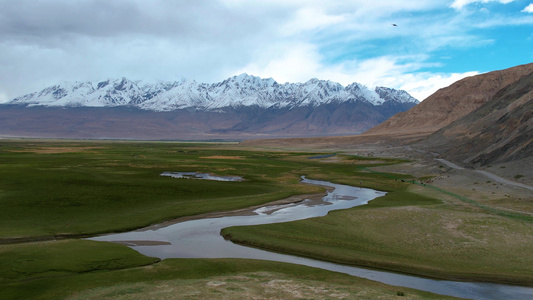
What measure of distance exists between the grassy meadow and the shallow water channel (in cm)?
119

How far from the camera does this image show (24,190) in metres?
47.8

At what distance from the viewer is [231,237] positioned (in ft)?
108

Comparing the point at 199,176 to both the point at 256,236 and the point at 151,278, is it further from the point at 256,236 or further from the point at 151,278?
the point at 151,278

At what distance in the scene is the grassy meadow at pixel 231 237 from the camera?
2102 centimetres

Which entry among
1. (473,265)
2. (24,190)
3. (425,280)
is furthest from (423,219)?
(24,190)

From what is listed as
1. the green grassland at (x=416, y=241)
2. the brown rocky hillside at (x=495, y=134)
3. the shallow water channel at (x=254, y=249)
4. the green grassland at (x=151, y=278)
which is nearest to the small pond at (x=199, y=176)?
the shallow water channel at (x=254, y=249)

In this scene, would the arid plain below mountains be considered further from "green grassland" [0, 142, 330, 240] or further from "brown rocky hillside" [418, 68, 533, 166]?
"brown rocky hillside" [418, 68, 533, 166]

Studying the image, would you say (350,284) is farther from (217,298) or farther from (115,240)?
(115,240)

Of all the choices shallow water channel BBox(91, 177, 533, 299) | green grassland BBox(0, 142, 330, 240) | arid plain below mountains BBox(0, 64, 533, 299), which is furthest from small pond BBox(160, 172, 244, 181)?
shallow water channel BBox(91, 177, 533, 299)

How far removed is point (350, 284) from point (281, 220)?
17.6 meters

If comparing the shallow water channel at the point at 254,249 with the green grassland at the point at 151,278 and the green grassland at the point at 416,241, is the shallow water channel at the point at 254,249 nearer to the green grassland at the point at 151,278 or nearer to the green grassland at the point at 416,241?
the green grassland at the point at 416,241

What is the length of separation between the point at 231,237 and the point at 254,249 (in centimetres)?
293

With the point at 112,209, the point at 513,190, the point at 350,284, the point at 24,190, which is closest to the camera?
the point at 350,284

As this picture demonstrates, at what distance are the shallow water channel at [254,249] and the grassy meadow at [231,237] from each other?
1.19 metres
